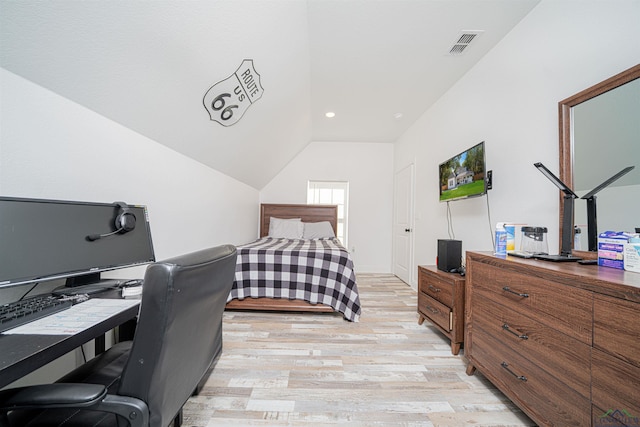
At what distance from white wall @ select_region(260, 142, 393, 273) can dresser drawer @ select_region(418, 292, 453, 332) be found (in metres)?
2.54

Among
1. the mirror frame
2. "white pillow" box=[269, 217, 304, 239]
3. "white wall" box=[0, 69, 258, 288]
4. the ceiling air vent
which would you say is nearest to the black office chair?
"white wall" box=[0, 69, 258, 288]

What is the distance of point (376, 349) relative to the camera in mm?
1943

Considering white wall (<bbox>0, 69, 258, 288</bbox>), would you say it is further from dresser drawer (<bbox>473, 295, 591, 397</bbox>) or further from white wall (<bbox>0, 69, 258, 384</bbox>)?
dresser drawer (<bbox>473, 295, 591, 397</bbox>)

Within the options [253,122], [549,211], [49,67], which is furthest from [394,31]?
[49,67]

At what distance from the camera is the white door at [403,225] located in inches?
155

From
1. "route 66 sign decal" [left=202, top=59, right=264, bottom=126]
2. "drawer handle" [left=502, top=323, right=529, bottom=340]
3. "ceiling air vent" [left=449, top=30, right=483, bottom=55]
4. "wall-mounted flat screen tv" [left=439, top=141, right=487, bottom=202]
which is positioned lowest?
"drawer handle" [left=502, top=323, right=529, bottom=340]

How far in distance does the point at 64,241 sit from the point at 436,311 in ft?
8.12

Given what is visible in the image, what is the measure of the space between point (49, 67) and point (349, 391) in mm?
2246

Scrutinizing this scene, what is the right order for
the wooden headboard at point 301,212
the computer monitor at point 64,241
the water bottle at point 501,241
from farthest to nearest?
the wooden headboard at point 301,212, the water bottle at point 501,241, the computer monitor at point 64,241

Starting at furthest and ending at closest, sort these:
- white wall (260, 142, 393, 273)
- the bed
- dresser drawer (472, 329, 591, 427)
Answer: white wall (260, 142, 393, 273)
the bed
dresser drawer (472, 329, 591, 427)

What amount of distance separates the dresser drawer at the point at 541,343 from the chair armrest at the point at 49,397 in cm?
160

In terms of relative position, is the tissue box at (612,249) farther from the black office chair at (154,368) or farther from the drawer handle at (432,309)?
the black office chair at (154,368)

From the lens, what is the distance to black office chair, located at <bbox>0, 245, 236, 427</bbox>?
56 cm

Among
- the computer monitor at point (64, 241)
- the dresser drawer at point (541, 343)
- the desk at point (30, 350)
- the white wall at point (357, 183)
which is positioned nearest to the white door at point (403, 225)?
the white wall at point (357, 183)
